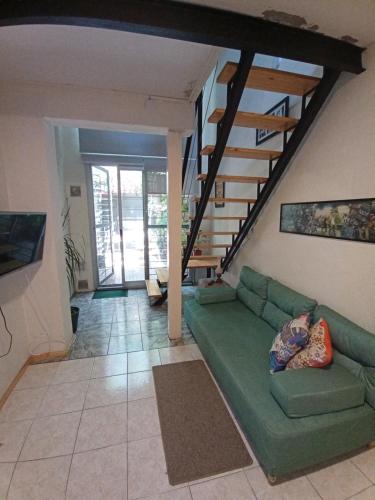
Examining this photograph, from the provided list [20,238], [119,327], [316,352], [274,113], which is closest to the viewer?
[316,352]

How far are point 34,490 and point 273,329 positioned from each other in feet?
6.62

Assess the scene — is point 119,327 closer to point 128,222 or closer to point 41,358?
point 41,358

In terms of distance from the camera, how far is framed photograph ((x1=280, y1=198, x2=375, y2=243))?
1574 millimetres

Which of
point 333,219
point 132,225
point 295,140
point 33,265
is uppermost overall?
point 295,140

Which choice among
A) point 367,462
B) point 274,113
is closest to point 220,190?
point 274,113

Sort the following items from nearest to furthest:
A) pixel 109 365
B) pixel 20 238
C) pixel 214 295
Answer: pixel 20 238 < pixel 109 365 < pixel 214 295

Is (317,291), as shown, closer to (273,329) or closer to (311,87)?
(273,329)

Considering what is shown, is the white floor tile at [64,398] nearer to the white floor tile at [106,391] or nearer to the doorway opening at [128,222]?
the white floor tile at [106,391]

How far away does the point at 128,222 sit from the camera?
4.36 m

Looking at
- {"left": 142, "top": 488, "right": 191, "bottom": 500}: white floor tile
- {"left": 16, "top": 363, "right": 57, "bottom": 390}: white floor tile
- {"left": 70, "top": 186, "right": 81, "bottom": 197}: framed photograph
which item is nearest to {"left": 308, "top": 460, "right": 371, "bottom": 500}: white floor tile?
{"left": 142, "top": 488, "right": 191, "bottom": 500}: white floor tile

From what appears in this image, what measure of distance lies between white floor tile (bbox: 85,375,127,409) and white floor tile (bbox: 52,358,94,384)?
143 mm

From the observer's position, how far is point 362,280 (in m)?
1.64

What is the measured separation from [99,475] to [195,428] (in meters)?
0.64

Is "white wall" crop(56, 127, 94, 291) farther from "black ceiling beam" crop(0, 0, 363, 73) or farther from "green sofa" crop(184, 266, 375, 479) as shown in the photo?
"green sofa" crop(184, 266, 375, 479)
